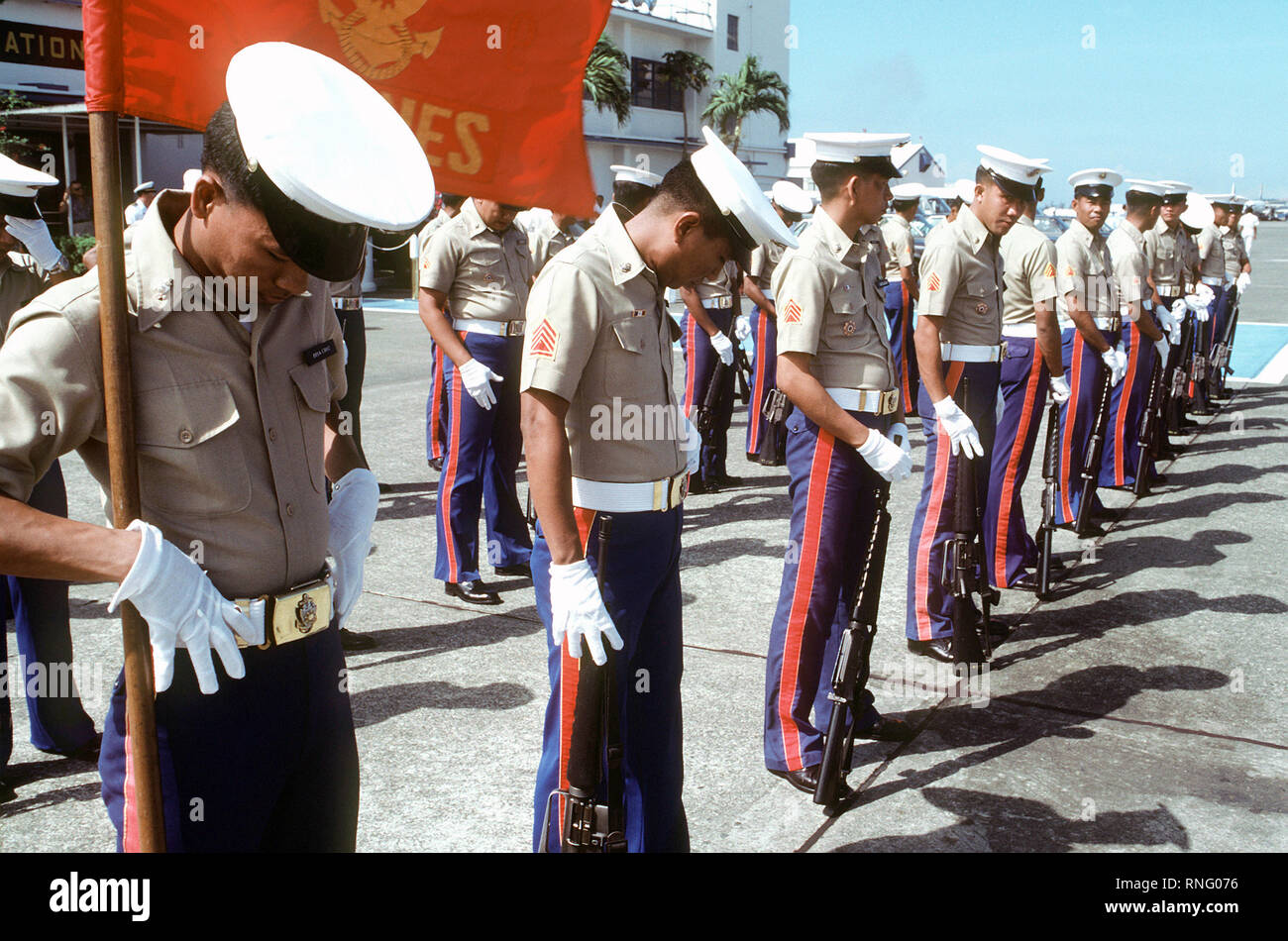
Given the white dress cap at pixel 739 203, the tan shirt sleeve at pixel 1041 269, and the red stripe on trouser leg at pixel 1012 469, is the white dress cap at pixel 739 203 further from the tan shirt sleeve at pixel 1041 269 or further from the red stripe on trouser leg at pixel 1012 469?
the tan shirt sleeve at pixel 1041 269

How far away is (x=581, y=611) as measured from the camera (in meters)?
2.67

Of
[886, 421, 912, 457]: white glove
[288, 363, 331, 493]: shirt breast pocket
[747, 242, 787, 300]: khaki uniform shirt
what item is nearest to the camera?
[288, 363, 331, 493]: shirt breast pocket

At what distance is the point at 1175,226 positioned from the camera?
10.1 m

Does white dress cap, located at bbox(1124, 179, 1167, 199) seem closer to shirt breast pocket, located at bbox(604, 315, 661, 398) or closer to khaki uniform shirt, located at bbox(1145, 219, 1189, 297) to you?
khaki uniform shirt, located at bbox(1145, 219, 1189, 297)

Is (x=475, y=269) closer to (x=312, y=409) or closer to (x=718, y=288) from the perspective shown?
(x=718, y=288)

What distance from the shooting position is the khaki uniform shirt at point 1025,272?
6.06 meters

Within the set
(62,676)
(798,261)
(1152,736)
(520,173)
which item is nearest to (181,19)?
(520,173)

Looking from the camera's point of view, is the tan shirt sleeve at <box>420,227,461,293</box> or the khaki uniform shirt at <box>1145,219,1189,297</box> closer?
the tan shirt sleeve at <box>420,227,461,293</box>

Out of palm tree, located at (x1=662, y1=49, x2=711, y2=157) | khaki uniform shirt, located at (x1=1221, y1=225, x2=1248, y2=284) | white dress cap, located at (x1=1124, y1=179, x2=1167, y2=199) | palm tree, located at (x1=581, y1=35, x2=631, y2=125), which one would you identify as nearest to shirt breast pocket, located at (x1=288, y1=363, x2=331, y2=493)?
white dress cap, located at (x1=1124, y1=179, x2=1167, y2=199)

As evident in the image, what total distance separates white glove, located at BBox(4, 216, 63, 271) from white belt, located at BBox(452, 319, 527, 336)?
1878 millimetres

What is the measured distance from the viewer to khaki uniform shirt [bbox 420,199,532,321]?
573 centimetres

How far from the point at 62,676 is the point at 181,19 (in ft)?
Result: 8.85

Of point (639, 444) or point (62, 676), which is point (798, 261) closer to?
point (639, 444)

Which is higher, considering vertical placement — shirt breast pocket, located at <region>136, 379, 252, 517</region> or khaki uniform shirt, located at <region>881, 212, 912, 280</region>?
khaki uniform shirt, located at <region>881, 212, 912, 280</region>
